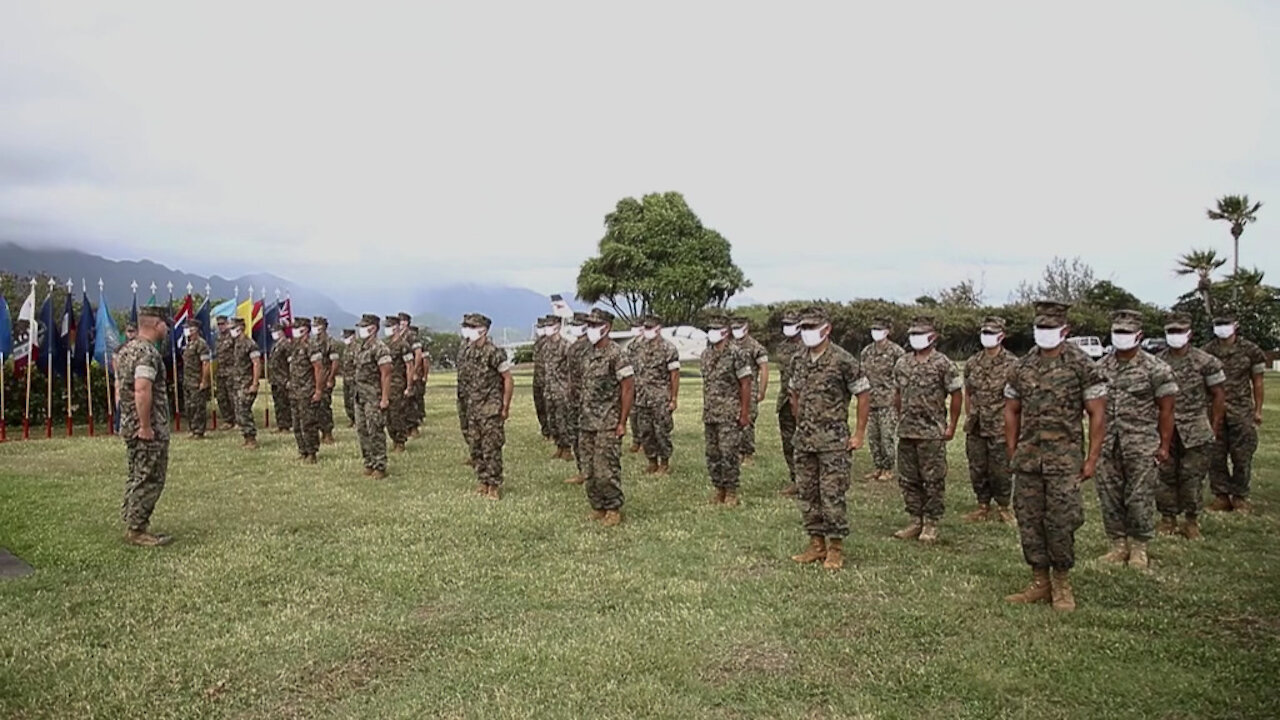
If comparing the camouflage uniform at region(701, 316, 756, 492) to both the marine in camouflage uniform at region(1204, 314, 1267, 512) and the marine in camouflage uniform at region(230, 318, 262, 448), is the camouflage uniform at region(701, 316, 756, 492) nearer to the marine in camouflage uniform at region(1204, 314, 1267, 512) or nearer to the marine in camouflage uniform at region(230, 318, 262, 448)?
the marine in camouflage uniform at region(1204, 314, 1267, 512)

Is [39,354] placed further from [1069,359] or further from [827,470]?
[1069,359]

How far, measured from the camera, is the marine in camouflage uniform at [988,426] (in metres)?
8.23

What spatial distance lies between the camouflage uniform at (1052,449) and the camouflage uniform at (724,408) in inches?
147

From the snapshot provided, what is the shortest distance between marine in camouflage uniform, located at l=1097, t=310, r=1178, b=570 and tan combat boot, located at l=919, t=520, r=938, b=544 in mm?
1311

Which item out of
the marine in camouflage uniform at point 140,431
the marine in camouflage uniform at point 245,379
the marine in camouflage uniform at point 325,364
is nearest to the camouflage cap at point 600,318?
the marine in camouflage uniform at point 140,431

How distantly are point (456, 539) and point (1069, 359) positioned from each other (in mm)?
Result: 5115

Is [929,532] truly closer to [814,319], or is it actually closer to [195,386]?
[814,319]

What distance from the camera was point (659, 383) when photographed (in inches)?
459

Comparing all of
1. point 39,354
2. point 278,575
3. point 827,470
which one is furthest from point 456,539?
point 39,354

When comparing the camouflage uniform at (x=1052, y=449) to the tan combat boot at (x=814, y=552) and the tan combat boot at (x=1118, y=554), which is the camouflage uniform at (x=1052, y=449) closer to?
the tan combat boot at (x=1118, y=554)

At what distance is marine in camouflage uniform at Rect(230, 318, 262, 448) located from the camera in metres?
14.3

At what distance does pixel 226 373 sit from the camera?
51.3 feet

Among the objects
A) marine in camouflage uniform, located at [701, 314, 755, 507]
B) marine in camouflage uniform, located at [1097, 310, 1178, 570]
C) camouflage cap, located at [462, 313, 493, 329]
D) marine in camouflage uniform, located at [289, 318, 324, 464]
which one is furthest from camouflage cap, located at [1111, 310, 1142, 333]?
marine in camouflage uniform, located at [289, 318, 324, 464]

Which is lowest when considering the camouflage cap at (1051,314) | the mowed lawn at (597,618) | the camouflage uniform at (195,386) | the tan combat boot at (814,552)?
the mowed lawn at (597,618)
